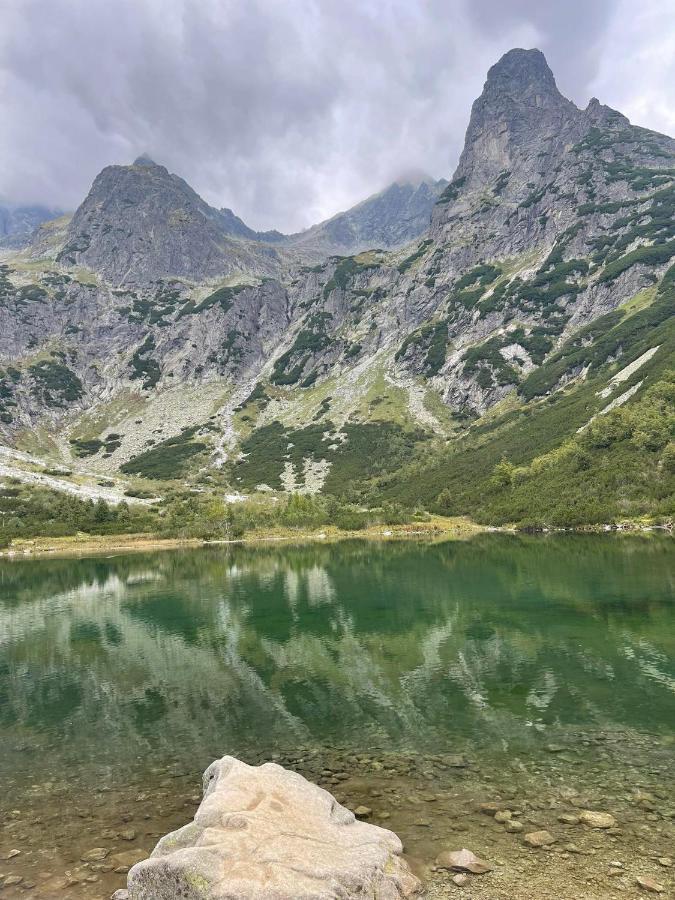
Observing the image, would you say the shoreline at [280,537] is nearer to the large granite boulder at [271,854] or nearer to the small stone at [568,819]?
the small stone at [568,819]

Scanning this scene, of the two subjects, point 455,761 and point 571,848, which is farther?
point 455,761

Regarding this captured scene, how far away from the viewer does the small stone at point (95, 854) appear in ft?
42.7

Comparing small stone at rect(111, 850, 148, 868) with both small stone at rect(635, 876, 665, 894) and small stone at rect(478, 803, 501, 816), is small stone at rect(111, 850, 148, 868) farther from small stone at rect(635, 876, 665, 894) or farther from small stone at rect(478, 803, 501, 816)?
small stone at rect(635, 876, 665, 894)

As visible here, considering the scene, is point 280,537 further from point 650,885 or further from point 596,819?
point 650,885

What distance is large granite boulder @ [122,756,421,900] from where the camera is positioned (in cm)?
938

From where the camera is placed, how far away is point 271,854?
32.9 feet

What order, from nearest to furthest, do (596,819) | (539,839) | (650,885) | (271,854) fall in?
(271,854) → (650,885) → (539,839) → (596,819)

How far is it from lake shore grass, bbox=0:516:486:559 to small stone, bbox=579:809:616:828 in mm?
108260

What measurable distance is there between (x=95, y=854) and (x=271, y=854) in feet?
20.7

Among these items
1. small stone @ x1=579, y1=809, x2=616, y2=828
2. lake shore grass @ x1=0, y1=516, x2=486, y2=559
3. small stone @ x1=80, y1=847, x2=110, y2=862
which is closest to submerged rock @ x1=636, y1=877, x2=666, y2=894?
small stone @ x1=579, y1=809, x2=616, y2=828

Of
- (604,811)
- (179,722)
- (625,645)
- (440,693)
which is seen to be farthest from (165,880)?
(625,645)

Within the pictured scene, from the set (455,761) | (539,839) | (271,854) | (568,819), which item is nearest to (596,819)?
(568,819)

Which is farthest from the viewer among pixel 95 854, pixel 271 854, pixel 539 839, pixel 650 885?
pixel 95 854

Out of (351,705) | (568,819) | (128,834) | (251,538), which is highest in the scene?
(568,819)
